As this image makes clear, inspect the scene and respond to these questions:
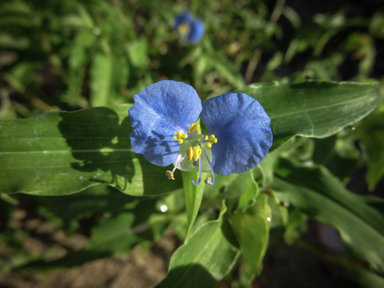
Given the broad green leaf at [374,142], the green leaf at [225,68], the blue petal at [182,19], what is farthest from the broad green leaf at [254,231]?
the blue petal at [182,19]

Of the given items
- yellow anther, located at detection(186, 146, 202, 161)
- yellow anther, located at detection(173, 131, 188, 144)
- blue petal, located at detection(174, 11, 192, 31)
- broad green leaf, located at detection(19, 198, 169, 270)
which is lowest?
broad green leaf, located at detection(19, 198, 169, 270)

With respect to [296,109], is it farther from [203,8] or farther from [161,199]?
[203,8]

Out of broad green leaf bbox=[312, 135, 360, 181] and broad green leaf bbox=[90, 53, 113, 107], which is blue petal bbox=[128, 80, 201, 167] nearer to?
broad green leaf bbox=[90, 53, 113, 107]

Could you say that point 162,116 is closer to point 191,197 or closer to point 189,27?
point 191,197

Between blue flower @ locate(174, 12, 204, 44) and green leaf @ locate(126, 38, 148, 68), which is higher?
blue flower @ locate(174, 12, 204, 44)

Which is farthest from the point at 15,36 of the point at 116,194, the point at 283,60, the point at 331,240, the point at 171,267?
the point at 331,240

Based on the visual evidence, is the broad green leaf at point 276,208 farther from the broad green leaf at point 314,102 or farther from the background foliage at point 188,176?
the broad green leaf at point 314,102

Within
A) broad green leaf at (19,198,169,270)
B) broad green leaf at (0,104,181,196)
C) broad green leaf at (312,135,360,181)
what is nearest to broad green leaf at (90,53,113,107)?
broad green leaf at (19,198,169,270)
